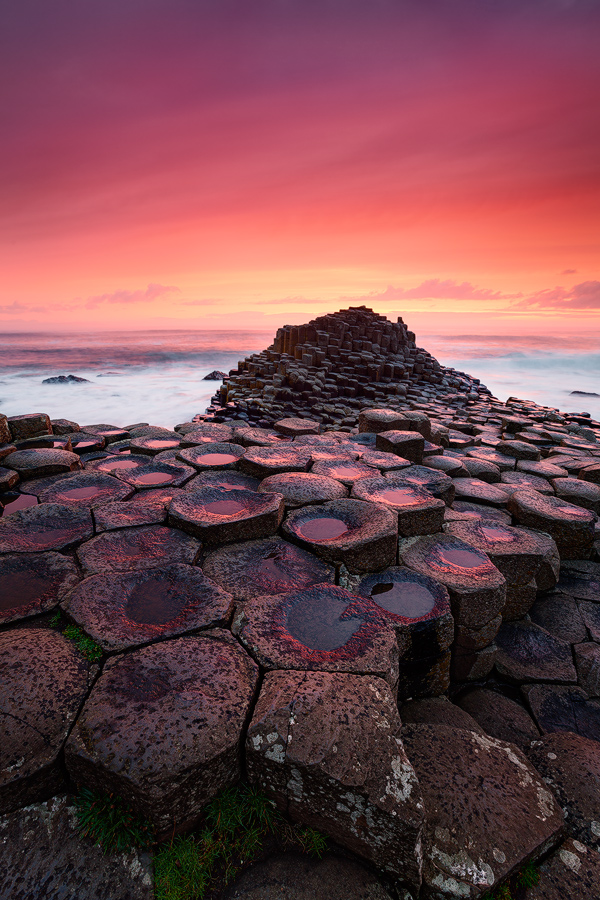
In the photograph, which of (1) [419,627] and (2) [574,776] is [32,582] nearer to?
(1) [419,627]

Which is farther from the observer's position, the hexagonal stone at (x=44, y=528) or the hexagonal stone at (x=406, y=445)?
the hexagonal stone at (x=406, y=445)

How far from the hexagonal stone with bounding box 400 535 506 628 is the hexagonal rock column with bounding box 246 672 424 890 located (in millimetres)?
1213

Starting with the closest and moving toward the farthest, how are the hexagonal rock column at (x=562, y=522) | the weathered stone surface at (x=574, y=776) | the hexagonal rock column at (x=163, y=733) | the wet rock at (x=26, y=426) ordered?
the hexagonal rock column at (x=163, y=733) < the weathered stone surface at (x=574, y=776) < the hexagonal rock column at (x=562, y=522) < the wet rock at (x=26, y=426)

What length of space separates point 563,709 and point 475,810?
1.86m

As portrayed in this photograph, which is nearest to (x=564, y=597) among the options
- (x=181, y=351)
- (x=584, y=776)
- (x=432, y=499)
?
(x=432, y=499)

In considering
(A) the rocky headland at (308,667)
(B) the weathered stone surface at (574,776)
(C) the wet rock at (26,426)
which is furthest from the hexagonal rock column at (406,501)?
(C) the wet rock at (26,426)

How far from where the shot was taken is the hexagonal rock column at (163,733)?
163 centimetres

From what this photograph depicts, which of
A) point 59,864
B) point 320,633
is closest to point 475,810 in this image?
point 320,633

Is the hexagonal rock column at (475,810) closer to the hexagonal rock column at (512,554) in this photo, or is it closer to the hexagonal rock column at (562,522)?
the hexagonal rock column at (512,554)

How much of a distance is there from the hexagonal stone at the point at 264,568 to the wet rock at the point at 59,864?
1.30 metres

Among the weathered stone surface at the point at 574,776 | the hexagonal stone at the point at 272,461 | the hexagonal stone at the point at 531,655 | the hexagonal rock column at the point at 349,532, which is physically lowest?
the hexagonal stone at the point at 531,655

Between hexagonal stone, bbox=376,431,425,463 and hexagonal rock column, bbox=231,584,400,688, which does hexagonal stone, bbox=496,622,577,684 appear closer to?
hexagonal rock column, bbox=231,584,400,688

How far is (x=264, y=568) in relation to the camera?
3010 millimetres

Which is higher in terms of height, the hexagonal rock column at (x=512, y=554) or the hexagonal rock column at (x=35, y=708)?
the hexagonal rock column at (x=35, y=708)
